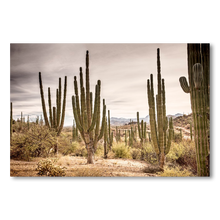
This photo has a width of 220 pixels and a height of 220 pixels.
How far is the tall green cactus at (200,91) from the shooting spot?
3340mm

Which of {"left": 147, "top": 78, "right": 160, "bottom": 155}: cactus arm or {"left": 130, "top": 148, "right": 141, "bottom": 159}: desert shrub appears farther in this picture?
{"left": 130, "top": 148, "right": 141, "bottom": 159}: desert shrub

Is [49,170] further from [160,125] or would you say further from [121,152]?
[121,152]

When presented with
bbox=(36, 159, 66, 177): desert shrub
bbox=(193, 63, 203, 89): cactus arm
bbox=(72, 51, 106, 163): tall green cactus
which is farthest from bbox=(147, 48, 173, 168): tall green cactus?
bbox=(36, 159, 66, 177): desert shrub

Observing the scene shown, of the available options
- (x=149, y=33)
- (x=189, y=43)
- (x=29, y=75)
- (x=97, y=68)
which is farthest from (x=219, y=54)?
(x=29, y=75)

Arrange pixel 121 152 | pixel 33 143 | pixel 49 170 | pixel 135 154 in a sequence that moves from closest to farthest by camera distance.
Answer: pixel 49 170
pixel 33 143
pixel 121 152
pixel 135 154

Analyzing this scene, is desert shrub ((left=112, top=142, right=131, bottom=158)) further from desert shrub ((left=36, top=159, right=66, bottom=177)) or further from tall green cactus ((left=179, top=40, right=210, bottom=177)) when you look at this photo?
tall green cactus ((left=179, top=40, right=210, bottom=177))

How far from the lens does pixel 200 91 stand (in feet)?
11.3

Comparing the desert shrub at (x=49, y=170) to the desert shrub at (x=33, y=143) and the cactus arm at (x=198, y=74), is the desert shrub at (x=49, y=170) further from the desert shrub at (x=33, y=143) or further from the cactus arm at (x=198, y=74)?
the cactus arm at (x=198, y=74)

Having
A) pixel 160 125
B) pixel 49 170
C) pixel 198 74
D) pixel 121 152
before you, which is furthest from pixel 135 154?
pixel 198 74

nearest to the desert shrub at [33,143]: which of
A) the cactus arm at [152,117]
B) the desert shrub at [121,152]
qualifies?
the desert shrub at [121,152]

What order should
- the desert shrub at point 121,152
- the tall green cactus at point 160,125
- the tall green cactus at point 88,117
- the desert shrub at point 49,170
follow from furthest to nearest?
the desert shrub at point 121,152 → the tall green cactus at point 88,117 → the tall green cactus at point 160,125 → the desert shrub at point 49,170

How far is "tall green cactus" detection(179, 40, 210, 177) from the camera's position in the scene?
3340 mm

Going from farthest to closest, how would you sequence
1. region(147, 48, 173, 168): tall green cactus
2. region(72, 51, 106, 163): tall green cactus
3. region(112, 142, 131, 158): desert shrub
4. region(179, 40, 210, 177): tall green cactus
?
1. region(112, 142, 131, 158): desert shrub
2. region(72, 51, 106, 163): tall green cactus
3. region(147, 48, 173, 168): tall green cactus
4. region(179, 40, 210, 177): tall green cactus
